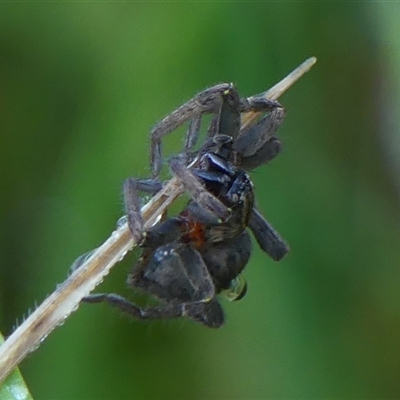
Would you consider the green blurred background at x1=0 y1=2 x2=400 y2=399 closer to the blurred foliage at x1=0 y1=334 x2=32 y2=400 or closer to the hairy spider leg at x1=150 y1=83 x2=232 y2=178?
the hairy spider leg at x1=150 y1=83 x2=232 y2=178

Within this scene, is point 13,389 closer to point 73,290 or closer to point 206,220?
point 73,290

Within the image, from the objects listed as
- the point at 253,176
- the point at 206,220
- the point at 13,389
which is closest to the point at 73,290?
the point at 13,389

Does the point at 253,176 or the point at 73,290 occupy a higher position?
the point at 73,290

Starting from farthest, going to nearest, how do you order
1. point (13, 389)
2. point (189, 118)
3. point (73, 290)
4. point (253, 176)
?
point (253, 176) < point (189, 118) < point (73, 290) < point (13, 389)

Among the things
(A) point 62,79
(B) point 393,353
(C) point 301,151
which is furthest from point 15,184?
(B) point 393,353

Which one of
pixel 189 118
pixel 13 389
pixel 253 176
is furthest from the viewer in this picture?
pixel 253 176

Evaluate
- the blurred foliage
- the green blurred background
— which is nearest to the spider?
the green blurred background

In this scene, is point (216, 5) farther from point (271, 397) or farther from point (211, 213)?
point (271, 397)
